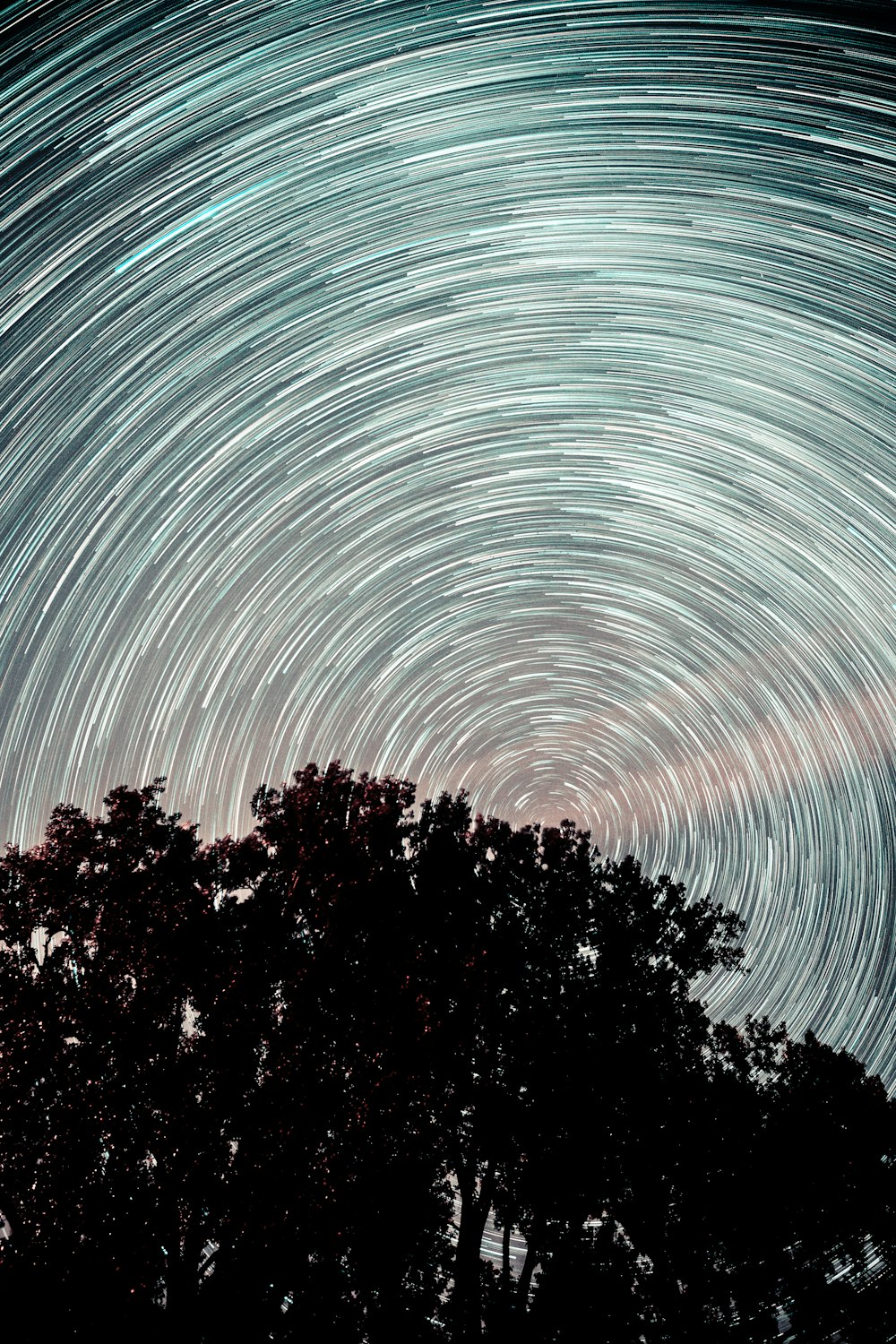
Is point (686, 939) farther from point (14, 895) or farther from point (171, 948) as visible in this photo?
point (14, 895)

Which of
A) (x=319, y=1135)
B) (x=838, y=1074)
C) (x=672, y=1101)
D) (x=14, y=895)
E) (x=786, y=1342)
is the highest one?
(x=14, y=895)

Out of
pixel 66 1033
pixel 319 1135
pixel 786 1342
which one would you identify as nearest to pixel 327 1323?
pixel 319 1135

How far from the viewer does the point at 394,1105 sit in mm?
9844

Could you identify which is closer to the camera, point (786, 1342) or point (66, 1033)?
point (66, 1033)

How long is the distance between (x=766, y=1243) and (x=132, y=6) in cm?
2442

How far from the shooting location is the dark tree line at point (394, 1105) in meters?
9.17

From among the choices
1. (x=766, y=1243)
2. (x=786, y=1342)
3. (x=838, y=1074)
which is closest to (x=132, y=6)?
(x=766, y=1243)

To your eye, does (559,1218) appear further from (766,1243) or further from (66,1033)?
(66,1033)

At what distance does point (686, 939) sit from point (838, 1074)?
620 centimetres

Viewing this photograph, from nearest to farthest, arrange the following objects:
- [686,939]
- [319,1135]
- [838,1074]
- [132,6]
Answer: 1. [132,6]
2. [319,1135]
3. [686,939]
4. [838,1074]

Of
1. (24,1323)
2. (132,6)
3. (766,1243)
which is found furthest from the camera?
(766,1243)

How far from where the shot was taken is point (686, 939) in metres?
14.8

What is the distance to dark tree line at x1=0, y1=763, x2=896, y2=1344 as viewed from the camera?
30.1 ft

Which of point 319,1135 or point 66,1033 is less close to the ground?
point 66,1033
